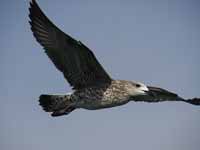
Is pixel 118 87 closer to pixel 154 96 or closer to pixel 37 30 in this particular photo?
pixel 154 96

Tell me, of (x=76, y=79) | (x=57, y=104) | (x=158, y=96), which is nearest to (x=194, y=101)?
(x=158, y=96)

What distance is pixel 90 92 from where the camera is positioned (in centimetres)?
1015

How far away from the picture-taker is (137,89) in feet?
33.5

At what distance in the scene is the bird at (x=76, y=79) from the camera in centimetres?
996

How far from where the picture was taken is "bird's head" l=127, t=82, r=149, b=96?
33.3ft

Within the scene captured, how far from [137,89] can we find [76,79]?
1.22 m

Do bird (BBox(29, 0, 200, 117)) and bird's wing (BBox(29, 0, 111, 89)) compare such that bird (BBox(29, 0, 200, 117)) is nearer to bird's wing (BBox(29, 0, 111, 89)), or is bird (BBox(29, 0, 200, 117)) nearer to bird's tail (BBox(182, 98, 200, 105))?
bird's wing (BBox(29, 0, 111, 89))

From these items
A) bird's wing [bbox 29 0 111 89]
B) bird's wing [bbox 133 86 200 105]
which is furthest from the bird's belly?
bird's wing [bbox 133 86 200 105]

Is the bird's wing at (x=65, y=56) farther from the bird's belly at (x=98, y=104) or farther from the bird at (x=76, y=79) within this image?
the bird's belly at (x=98, y=104)

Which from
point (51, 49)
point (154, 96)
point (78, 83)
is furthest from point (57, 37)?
point (154, 96)

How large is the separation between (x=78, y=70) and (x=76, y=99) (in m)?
0.58

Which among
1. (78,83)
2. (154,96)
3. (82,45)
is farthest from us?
(154,96)

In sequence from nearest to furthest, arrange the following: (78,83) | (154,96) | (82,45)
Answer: (82,45) < (78,83) < (154,96)

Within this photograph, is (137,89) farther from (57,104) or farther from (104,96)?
(57,104)
